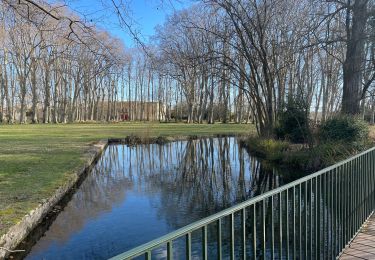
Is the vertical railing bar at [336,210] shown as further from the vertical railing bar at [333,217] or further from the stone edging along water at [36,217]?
the stone edging along water at [36,217]

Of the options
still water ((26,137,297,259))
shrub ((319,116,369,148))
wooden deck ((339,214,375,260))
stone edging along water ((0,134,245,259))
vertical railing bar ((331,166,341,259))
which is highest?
shrub ((319,116,369,148))

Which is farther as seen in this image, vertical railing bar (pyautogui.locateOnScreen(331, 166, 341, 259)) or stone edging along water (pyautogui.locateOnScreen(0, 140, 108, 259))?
stone edging along water (pyautogui.locateOnScreen(0, 140, 108, 259))

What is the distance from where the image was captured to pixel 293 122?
21.9 m

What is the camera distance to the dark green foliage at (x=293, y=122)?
66.8ft

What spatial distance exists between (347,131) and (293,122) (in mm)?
5657

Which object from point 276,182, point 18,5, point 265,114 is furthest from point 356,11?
point 18,5

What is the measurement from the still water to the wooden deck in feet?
12.4

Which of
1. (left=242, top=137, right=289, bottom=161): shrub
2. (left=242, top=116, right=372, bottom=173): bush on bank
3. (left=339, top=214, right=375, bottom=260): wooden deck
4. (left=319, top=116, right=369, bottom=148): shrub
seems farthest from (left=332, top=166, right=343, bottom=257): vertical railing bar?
(left=242, top=137, right=289, bottom=161): shrub

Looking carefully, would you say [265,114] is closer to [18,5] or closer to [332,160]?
[332,160]

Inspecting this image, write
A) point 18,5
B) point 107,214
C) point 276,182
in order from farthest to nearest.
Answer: point 276,182, point 107,214, point 18,5

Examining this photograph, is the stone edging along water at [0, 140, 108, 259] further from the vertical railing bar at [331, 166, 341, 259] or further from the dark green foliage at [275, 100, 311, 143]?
the dark green foliage at [275, 100, 311, 143]

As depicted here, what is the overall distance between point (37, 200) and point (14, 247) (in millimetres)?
2191

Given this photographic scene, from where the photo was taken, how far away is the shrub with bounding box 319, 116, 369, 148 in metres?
16.0

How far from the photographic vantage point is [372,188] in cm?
693
